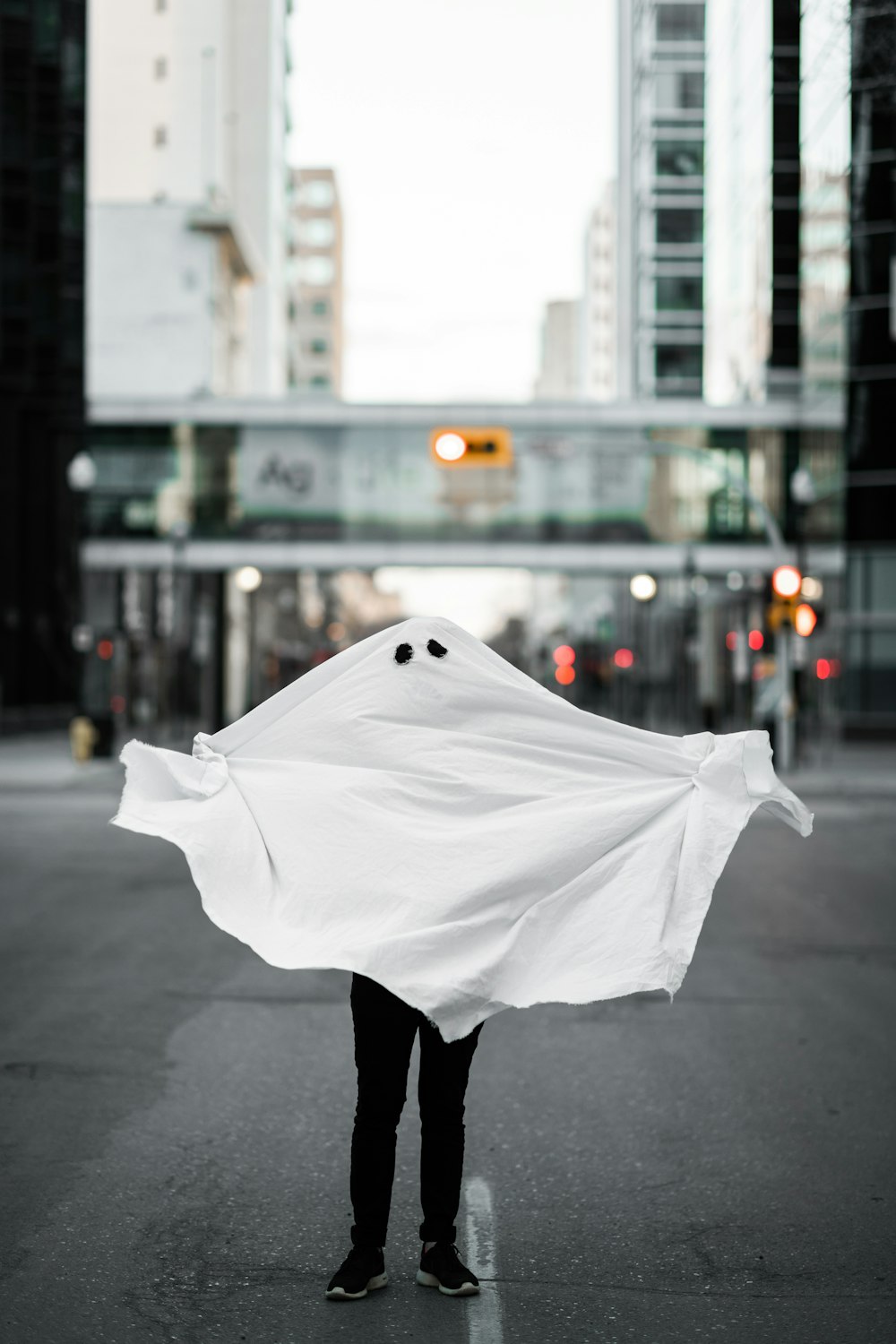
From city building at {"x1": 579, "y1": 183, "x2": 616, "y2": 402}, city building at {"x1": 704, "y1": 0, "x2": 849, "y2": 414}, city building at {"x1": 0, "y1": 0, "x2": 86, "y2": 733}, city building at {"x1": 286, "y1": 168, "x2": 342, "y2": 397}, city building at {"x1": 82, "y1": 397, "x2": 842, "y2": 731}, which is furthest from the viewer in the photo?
A: city building at {"x1": 286, "y1": 168, "x2": 342, "y2": 397}

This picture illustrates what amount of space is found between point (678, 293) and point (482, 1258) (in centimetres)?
9523

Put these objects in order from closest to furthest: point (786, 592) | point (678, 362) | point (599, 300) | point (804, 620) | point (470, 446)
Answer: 1. point (470, 446)
2. point (786, 592)
3. point (804, 620)
4. point (678, 362)
5. point (599, 300)

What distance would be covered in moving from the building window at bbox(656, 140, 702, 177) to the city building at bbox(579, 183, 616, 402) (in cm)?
3316

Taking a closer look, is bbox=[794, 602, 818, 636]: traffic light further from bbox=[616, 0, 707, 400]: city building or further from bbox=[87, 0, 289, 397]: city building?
bbox=[616, 0, 707, 400]: city building

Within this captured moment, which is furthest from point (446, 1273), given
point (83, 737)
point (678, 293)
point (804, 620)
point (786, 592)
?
point (678, 293)

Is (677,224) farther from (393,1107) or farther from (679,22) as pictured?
(393,1107)

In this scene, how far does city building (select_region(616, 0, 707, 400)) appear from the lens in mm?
90812

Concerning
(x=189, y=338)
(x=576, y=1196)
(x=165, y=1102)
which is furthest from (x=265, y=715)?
(x=189, y=338)

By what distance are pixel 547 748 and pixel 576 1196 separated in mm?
1725

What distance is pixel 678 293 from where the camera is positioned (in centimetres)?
9562

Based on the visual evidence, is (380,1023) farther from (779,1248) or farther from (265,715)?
(779,1248)

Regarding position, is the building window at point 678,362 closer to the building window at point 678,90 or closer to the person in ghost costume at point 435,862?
the building window at point 678,90

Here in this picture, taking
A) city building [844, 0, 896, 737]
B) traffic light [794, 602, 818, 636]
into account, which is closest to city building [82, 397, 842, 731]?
city building [844, 0, 896, 737]

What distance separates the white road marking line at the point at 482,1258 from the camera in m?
4.22
